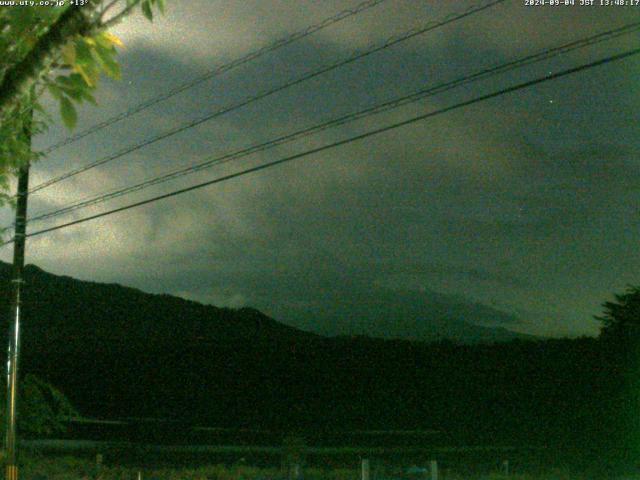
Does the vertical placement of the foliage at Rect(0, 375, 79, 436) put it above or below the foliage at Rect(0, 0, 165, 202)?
below

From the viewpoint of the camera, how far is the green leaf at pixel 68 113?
4.06 metres

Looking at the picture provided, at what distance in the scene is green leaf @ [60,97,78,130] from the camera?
4062 millimetres

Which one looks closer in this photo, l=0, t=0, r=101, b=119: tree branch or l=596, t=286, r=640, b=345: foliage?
l=0, t=0, r=101, b=119: tree branch

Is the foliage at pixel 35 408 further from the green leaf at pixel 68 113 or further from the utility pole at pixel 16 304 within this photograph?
the green leaf at pixel 68 113

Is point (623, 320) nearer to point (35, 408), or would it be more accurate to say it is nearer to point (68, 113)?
point (35, 408)

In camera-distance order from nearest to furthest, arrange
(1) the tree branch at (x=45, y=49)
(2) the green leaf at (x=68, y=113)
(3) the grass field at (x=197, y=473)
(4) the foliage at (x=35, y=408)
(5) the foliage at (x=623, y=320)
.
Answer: (1) the tree branch at (x=45, y=49) < (2) the green leaf at (x=68, y=113) < (4) the foliage at (x=35, y=408) < (3) the grass field at (x=197, y=473) < (5) the foliage at (x=623, y=320)

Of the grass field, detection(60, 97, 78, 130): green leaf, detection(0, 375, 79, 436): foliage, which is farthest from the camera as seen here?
the grass field

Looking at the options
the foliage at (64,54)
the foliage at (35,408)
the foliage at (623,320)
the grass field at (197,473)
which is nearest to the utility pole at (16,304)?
the foliage at (35,408)

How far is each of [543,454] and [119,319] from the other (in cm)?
6733

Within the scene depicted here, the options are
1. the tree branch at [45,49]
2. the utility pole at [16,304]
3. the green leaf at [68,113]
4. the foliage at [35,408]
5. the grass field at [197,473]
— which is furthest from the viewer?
the grass field at [197,473]

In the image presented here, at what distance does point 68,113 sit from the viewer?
13.4 ft

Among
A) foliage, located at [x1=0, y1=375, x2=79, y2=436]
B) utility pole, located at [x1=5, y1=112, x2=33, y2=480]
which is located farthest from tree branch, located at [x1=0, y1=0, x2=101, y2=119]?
foliage, located at [x1=0, y1=375, x2=79, y2=436]

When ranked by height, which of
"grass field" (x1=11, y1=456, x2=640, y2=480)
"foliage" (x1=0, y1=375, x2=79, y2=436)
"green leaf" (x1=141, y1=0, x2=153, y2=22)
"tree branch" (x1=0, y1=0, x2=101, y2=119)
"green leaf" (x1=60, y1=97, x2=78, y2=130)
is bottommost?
"grass field" (x1=11, y1=456, x2=640, y2=480)

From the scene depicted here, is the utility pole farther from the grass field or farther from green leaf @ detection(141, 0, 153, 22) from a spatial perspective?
green leaf @ detection(141, 0, 153, 22)
